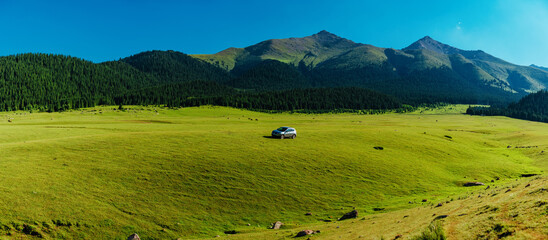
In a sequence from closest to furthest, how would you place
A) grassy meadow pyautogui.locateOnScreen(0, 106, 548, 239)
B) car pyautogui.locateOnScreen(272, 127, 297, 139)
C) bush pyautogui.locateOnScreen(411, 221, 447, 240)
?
bush pyautogui.locateOnScreen(411, 221, 447, 240)
grassy meadow pyautogui.locateOnScreen(0, 106, 548, 239)
car pyautogui.locateOnScreen(272, 127, 297, 139)

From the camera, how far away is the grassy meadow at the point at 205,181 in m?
24.7

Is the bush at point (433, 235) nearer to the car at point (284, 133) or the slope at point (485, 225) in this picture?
the slope at point (485, 225)

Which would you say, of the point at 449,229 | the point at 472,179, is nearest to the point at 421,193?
the point at 472,179

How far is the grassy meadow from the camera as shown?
24.7 m

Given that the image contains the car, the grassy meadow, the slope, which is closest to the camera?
the slope

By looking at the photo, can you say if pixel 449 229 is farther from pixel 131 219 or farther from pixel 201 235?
pixel 131 219

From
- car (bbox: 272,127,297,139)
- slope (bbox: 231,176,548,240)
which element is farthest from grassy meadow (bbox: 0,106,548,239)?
slope (bbox: 231,176,548,240)

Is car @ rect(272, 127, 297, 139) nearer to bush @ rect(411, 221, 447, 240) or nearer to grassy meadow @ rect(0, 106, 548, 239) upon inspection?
grassy meadow @ rect(0, 106, 548, 239)

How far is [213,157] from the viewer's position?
4078 centimetres

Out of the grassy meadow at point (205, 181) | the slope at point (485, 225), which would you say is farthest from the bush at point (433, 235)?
the grassy meadow at point (205, 181)

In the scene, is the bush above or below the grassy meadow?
above

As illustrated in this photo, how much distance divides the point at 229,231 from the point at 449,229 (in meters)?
17.1

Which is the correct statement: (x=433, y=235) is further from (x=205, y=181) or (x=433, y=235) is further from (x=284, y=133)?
(x=284, y=133)

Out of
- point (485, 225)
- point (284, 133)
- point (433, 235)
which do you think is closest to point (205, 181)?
point (284, 133)
